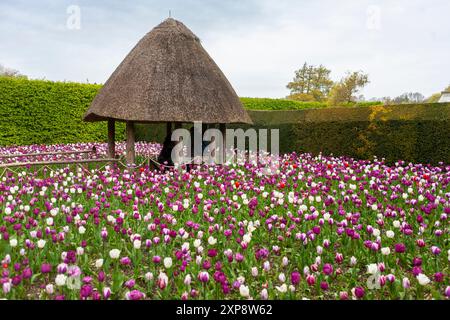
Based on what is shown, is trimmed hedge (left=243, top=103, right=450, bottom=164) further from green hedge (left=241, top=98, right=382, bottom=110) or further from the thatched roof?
green hedge (left=241, top=98, right=382, bottom=110)

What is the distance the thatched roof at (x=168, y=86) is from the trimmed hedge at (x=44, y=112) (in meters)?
11.0

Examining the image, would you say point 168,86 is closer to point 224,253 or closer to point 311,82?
point 224,253

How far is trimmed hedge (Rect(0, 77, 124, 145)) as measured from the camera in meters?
21.4

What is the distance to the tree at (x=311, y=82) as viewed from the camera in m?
66.4

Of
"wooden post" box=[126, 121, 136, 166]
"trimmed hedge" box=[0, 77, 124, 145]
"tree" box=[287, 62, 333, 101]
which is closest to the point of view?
"wooden post" box=[126, 121, 136, 166]

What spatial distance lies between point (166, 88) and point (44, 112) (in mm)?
13846

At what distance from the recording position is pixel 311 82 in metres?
67.9

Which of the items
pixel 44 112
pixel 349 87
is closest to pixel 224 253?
pixel 44 112

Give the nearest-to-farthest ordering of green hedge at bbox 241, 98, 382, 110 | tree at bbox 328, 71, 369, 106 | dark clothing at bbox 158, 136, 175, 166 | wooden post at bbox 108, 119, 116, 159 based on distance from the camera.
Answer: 1. wooden post at bbox 108, 119, 116, 159
2. dark clothing at bbox 158, 136, 175, 166
3. green hedge at bbox 241, 98, 382, 110
4. tree at bbox 328, 71, 369, 106

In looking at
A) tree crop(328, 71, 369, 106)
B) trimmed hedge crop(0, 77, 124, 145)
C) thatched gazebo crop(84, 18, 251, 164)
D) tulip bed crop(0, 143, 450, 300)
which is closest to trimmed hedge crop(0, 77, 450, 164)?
trimmed hedge crop(0, 77, 124, 145)

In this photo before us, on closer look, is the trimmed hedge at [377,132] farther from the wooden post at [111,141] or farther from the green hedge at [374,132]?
the wooden post at [111,141]
